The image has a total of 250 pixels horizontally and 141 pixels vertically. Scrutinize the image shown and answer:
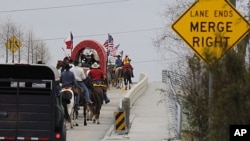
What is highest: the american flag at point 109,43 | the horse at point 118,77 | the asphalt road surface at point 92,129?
the american flag at point 109,43

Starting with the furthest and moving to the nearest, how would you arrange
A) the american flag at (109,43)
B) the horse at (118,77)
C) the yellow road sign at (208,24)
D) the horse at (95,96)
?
1. the american flag at (109,43)
2. the horse at (118,77)
3. the horse at (95,96)
4. the yellow road sign at (208,24)

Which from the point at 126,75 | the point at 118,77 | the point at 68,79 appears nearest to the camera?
the point at 68,79

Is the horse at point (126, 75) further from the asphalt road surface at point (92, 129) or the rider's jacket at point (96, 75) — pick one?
the rider's jacket at point (96, 75)

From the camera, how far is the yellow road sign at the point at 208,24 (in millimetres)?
12022

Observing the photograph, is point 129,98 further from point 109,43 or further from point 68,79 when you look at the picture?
point 109,43

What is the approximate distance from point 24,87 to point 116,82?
34.7 meters

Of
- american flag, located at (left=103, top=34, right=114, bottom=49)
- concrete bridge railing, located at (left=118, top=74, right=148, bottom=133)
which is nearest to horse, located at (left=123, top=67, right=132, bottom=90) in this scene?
concrete bridge railing, located at (left=118, top=74, right=148, bottom=133)

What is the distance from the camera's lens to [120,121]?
2214 centimetres

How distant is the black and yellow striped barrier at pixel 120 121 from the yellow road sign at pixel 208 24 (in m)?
9.39

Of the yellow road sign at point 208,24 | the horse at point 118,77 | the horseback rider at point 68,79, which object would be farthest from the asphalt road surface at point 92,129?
the horse at point 118,77

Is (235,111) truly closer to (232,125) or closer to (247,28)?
(232,125)

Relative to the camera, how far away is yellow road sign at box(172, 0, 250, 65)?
12022mm

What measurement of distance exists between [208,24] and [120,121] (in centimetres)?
1010

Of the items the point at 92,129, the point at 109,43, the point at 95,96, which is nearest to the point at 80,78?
the point at 95,96
